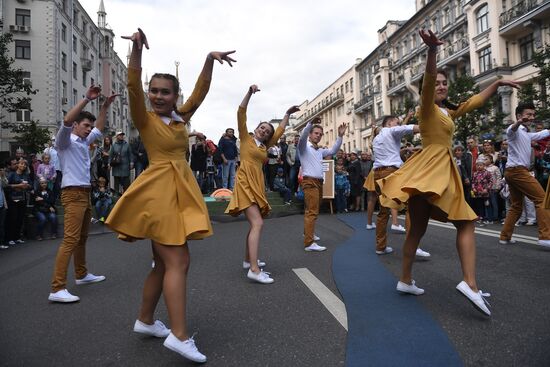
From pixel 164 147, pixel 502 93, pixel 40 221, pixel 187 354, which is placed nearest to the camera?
pixel 187 354

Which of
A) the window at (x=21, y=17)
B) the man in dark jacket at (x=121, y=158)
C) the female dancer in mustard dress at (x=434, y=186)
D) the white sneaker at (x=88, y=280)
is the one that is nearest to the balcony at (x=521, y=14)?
the man in dark jacket at (x=121, y=158)

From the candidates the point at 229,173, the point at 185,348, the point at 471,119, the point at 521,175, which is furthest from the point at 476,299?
the point at 471,119

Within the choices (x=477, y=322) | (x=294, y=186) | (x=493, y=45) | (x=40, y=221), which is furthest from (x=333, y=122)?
(x=477, y=322)

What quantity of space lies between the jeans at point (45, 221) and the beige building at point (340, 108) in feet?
181

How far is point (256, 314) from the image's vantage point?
3.47 m

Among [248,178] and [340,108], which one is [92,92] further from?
[340,108]

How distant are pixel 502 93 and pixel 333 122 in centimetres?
4632

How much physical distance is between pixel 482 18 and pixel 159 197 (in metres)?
41.2

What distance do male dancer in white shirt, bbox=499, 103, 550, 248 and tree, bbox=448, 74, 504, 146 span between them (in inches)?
764

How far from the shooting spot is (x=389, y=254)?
19.4ft

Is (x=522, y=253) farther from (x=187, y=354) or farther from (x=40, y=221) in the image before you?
(x=40, y=221)

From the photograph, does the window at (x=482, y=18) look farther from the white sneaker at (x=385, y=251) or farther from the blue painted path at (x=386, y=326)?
the blue painted path at (x=386, y=326)

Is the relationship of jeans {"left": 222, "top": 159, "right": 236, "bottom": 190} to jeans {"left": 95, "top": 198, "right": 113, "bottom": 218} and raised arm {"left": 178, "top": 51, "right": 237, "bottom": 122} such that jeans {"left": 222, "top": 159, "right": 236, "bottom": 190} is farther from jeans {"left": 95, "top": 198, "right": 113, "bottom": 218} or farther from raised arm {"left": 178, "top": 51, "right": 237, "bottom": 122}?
raised arm {"left": 178, "top": 51, "right": 237, "bottom": 122}

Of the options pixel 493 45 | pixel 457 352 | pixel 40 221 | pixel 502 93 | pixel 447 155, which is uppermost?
pixel 493 45
